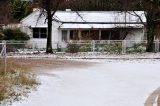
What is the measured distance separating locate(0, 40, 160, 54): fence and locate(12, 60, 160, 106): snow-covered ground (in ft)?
48.6

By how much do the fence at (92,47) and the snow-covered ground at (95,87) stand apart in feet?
48.6

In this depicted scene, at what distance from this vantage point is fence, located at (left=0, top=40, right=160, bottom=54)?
4250 cm

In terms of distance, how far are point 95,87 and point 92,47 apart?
24068 mm

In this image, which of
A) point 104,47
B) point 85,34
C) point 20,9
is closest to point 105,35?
point 85,34

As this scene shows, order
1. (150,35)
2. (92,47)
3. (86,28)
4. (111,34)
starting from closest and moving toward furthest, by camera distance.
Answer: (92,47), (150,35), (86,28), (111,34)

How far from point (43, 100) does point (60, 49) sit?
96.4 ft

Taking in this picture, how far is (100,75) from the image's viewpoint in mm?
23906

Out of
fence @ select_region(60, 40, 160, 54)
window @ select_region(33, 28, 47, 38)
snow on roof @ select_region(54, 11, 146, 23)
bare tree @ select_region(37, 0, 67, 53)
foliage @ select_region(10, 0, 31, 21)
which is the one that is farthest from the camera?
foliage @ select_region(10, 0, 31, 21)

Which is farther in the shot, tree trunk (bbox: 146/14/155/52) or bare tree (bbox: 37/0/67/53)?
tree trunk (bbox: 146/14/155/52)

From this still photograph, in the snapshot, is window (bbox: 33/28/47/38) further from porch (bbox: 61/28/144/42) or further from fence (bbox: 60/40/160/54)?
fence (bbox: 60/40/160/54)

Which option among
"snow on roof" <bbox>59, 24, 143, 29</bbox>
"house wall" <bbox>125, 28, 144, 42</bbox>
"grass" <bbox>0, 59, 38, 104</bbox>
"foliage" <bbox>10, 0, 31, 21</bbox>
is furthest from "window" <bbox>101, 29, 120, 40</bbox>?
"grass" <bbox>0, 59, 38, 104</bbox>

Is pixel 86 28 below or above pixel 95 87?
above

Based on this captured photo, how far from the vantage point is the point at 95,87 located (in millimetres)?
18906

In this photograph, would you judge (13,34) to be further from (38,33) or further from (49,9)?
(49,9)
